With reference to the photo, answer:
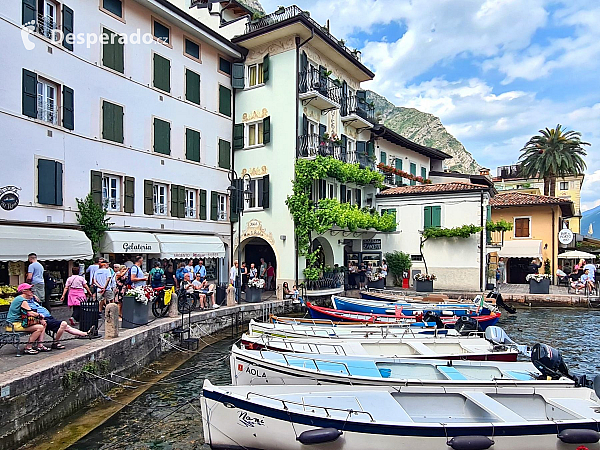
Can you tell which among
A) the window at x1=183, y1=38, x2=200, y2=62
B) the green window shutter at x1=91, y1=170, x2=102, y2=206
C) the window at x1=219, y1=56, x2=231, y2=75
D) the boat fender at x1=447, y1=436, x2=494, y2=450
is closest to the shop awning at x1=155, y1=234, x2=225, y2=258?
the green window shutter at x1=91, y1=170, x2=102, y2=206

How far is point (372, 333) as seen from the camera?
1406 centimetres

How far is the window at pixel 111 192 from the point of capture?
63.5ft

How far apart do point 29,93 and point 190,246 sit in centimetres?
917

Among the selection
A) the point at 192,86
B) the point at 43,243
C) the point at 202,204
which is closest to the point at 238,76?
the point at 192,86

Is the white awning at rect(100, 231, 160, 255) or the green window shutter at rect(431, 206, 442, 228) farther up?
the green window shutter at rect(431, 206, 442, 228)

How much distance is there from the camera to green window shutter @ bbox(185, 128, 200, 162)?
23422 mm

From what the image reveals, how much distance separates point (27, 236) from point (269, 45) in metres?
16.0

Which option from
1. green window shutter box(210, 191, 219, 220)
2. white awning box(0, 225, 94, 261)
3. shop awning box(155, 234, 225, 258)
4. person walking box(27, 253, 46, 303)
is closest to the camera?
person walking box(27, 253, 46, 303)

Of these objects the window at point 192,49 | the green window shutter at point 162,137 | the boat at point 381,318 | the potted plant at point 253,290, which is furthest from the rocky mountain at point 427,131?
the boat at point 381,318

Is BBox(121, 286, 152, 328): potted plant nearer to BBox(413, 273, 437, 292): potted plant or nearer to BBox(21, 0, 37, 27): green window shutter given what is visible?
BBox(21, 0, 37, 27): green window shutter

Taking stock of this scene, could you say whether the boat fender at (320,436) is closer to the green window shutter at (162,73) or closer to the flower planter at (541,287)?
the green window shutter at (162,73)

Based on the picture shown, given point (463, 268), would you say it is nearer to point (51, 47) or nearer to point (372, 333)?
point (372, 333)

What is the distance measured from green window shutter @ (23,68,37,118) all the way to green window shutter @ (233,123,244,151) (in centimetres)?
1144

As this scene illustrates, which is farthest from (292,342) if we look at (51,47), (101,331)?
(51,47)
